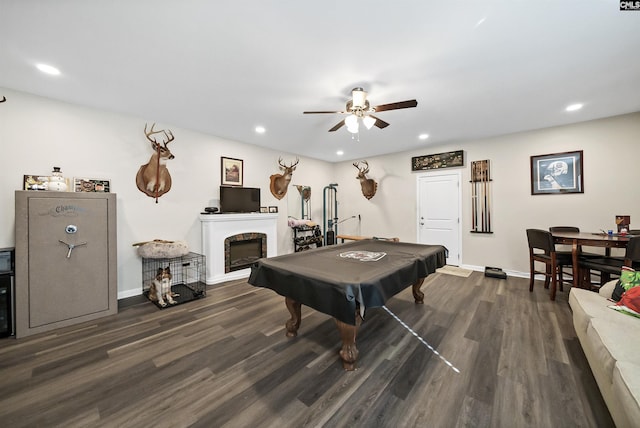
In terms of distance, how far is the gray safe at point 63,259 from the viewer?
93.7 inches

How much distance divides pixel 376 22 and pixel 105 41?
2222mm

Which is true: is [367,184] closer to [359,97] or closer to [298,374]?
[359,97]

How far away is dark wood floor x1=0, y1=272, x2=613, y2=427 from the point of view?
1449 mm

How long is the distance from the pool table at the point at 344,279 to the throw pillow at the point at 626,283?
1.36 meters

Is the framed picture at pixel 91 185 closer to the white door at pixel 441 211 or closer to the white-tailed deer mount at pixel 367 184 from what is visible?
the white-tailed deer mount at pixel 367 184

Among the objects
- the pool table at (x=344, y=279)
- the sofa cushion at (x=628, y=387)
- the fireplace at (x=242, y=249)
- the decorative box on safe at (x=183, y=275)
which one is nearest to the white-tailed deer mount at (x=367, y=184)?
the fireplace at (x=242, y=249)

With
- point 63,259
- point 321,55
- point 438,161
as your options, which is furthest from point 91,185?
point 438,161

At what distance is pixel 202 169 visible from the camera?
168 inches

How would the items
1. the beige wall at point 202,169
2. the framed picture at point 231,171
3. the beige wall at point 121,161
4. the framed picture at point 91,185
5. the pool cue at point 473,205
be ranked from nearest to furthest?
the beige wall at point 121,161 → the beige wall at point 202,169 → the framed picture at point 91,185 → the framed picture at point 231,171 → the pool cue at point 473,205

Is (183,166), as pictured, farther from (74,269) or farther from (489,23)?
(489,23)

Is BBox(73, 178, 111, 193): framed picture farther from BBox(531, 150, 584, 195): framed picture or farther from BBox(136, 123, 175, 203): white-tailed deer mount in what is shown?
BBox(531, 150, 584, 195): framed picture

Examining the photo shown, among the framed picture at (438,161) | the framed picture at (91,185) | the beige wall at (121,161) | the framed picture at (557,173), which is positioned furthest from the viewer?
the framed picture at (438,161)

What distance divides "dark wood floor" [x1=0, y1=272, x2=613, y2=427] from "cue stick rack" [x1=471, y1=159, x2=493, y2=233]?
2071mm

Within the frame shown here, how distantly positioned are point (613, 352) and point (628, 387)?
357 millimetres
